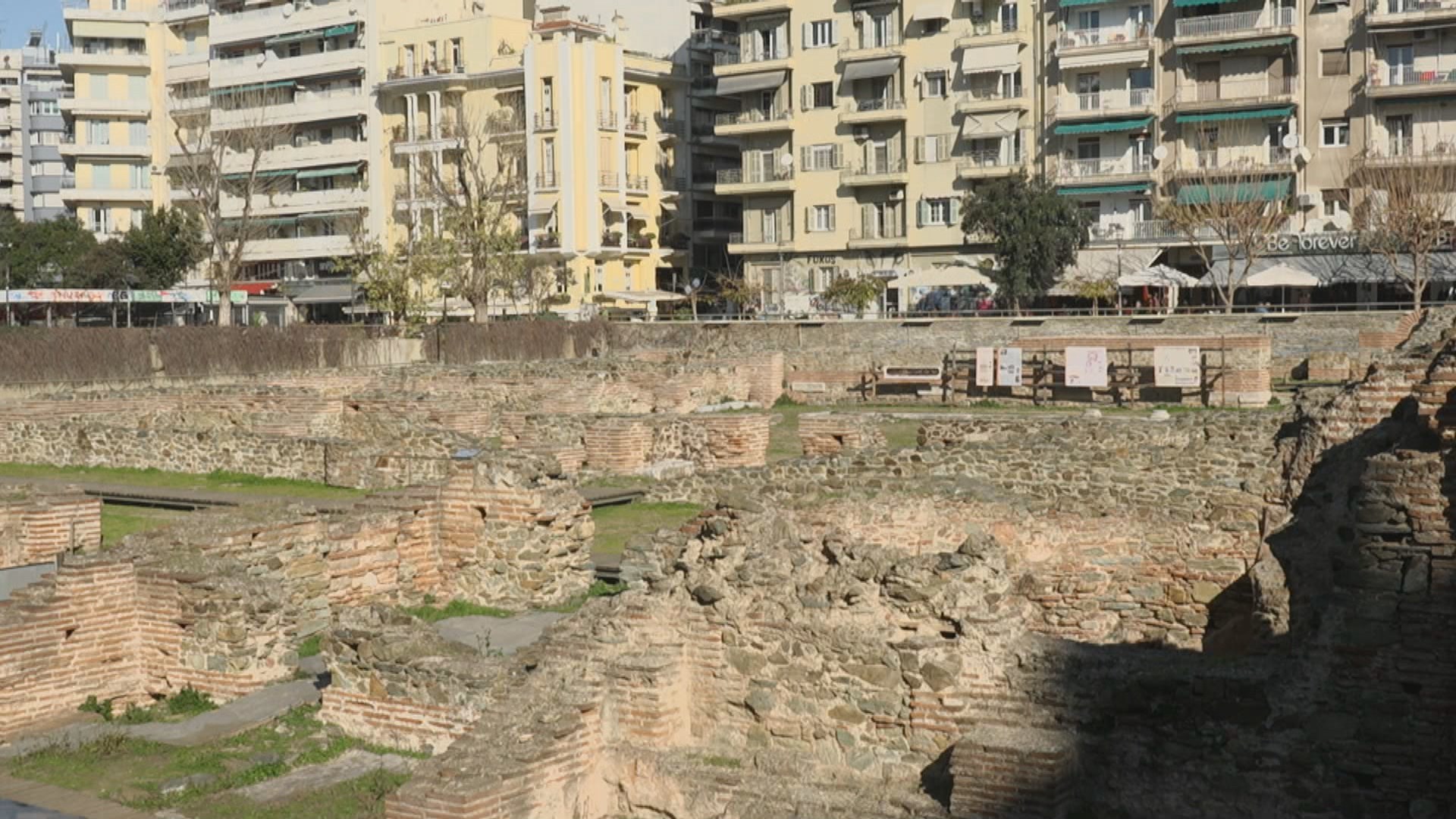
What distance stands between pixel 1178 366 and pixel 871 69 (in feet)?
104

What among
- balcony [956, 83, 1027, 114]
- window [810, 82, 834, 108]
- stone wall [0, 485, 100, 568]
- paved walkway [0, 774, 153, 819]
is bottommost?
paved walkway [0, 774, 153, 819]

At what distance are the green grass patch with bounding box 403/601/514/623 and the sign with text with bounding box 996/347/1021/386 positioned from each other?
924 inches

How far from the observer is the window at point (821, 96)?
217 ft

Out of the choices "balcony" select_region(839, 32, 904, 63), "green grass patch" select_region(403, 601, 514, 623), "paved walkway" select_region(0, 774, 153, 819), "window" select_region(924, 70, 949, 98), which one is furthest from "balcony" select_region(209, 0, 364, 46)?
"paved walkway" select_region(0, 774, 153, 819)

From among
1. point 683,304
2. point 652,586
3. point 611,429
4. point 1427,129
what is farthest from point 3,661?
point 683,304

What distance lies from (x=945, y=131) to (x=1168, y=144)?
27.3ft

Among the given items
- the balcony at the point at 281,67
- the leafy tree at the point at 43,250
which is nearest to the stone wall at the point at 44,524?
the leafy tree at the point at 43,250

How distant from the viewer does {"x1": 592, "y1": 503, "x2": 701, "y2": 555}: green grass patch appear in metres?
20.0

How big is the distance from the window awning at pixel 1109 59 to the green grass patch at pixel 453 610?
47.0 meters

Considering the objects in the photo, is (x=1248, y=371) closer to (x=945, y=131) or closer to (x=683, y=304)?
(x=945, y=131)

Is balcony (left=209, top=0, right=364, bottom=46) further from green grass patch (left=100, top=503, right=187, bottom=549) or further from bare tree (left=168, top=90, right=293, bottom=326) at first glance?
green grass patch (left=100, top=503, right=187, bottom=549)

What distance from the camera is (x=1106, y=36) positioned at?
59.5 metres

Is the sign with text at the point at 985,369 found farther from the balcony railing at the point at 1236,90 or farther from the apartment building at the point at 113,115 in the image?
the apartment building at the point at 113,115

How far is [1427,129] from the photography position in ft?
179
